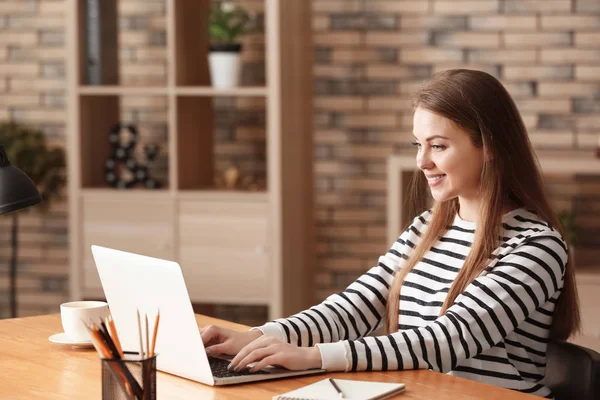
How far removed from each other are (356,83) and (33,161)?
149 cm

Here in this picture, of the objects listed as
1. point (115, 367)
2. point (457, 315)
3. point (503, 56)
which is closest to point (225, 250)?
point (503, 56)

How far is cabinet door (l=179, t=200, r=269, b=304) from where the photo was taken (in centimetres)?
388

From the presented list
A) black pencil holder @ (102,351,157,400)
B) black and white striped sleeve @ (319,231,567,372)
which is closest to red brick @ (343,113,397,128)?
black and white striped sleeve @ (319,231,567,372)

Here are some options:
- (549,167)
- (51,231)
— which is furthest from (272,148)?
(51,231)

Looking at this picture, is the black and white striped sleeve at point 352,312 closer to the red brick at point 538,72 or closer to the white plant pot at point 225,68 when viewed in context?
the white plant pot at point 225,68

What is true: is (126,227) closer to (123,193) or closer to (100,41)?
(123,193)

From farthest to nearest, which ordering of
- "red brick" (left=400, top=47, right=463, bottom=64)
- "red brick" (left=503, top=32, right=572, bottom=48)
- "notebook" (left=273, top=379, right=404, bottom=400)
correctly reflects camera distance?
"red brick" (left=400, top=47, right=463, bottom=64), "red brick" (left=503, top=32, right=572, bottom=48), "notebook" (left=273, top=379, right=404, bottom=400)

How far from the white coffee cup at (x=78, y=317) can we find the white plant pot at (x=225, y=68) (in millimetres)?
1994

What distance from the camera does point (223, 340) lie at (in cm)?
192

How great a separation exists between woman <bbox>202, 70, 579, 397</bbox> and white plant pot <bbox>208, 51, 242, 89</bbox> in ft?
5.97

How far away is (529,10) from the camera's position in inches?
156

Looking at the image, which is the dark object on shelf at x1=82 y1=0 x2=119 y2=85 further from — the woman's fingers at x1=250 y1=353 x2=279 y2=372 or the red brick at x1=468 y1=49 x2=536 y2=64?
the woman's fingers at x1=250 y1=353 x2=279 y2=372

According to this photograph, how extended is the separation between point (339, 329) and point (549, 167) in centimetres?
166

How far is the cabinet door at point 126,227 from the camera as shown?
3.97 m
